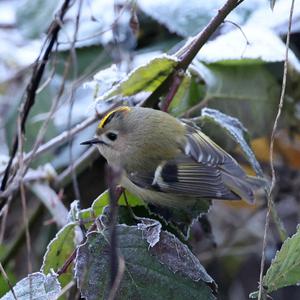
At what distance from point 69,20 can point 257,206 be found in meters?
0.71

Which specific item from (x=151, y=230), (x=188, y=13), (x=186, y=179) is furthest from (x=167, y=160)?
(x=188, y=13)

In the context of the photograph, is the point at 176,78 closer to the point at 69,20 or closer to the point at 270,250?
the point at 69,20

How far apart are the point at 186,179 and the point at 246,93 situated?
37 centimetres

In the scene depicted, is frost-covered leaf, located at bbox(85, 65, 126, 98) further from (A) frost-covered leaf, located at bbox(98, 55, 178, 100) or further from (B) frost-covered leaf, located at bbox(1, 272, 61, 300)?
(B) frost-covered leaf, located at bbox(1, 272, 61, 300)

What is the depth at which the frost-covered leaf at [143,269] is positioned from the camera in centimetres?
87

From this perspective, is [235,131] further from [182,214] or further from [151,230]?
[151,230]

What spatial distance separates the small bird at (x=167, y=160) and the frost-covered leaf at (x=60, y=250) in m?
0.12

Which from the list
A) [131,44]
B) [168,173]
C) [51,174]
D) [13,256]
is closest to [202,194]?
[168,173]

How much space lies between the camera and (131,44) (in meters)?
1.78

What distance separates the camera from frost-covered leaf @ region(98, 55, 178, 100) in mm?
1104

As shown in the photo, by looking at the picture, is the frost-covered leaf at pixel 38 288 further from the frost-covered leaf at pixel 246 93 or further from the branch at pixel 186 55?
the frost-covered leaf at pixel 246 93

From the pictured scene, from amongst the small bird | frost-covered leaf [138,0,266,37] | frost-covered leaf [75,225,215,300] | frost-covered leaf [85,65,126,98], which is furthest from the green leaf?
frost-covered leaf [138,0,266,37]

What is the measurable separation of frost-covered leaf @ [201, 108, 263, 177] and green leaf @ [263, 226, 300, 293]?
206mm

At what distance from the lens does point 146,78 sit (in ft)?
3.76
